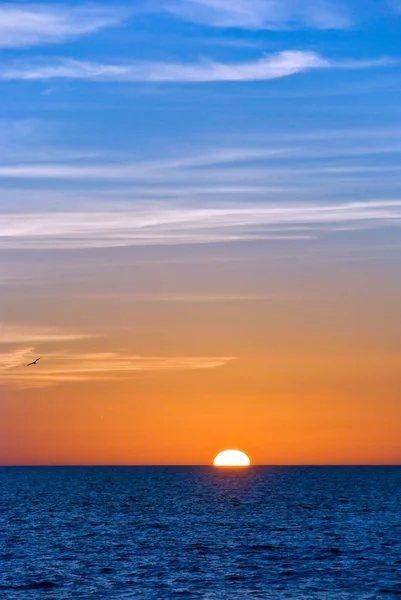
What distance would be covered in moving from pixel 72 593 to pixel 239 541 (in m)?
34.1

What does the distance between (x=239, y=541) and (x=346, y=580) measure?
2683cm

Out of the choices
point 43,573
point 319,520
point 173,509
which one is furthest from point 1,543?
point 173,509

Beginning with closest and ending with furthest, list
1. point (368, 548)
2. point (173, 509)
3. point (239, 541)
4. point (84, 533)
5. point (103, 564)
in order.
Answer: point (103, 564)
point (368, 548)
point (239, 541)
point (84, 533)
point (173, 509)

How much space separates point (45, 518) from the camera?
5000 inches

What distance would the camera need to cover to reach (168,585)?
68562 mm

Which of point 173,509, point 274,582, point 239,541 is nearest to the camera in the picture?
point 274,582

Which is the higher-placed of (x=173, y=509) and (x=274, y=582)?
(x=173, y=509)

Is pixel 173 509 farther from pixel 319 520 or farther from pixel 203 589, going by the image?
pixel 203 589

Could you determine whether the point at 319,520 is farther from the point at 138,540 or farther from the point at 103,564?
the point at 103,564

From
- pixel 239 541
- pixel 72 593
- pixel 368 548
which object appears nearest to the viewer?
pixel 72 593

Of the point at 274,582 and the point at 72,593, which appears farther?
the point at 274,582

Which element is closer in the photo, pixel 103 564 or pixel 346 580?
pixel 346 580

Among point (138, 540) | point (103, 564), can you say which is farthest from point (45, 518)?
point (103, 564)

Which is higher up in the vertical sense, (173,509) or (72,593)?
(173,509)
